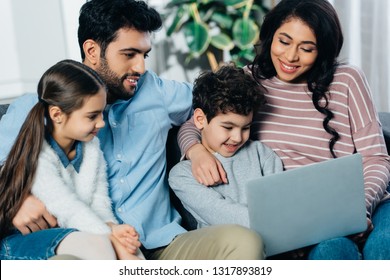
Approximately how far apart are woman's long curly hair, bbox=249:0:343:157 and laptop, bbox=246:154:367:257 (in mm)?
322

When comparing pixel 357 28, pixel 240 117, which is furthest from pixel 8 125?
pixel 357 28

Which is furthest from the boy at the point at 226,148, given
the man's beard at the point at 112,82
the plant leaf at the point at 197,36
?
the plant leaf at the point at 197,36

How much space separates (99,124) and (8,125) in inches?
10.7

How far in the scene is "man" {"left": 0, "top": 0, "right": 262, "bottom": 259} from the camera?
5.30 feet

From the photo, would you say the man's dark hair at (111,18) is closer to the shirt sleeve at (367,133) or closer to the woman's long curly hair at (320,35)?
the woman's long curly hair at (320,35)

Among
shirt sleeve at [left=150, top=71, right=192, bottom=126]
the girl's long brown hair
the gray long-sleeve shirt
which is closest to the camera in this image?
the girl's long brown hair

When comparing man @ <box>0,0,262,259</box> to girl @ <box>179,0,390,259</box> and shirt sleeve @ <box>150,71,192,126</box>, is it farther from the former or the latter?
girl @ <box>179,0,390,259</box>

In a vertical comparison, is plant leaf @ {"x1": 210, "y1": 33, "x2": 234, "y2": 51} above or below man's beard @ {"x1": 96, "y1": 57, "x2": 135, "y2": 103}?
below

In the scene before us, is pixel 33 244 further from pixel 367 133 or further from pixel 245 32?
pixel 245 32

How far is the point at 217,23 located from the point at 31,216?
2116 mm

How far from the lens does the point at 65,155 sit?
1503 millimetres

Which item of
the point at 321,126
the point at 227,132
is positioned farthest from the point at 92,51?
the point at 321,126

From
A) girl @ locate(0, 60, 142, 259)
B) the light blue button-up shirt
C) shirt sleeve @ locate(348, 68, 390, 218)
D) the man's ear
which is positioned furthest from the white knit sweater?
shirt sleeve @ locate(348, 68, 390, 218)
